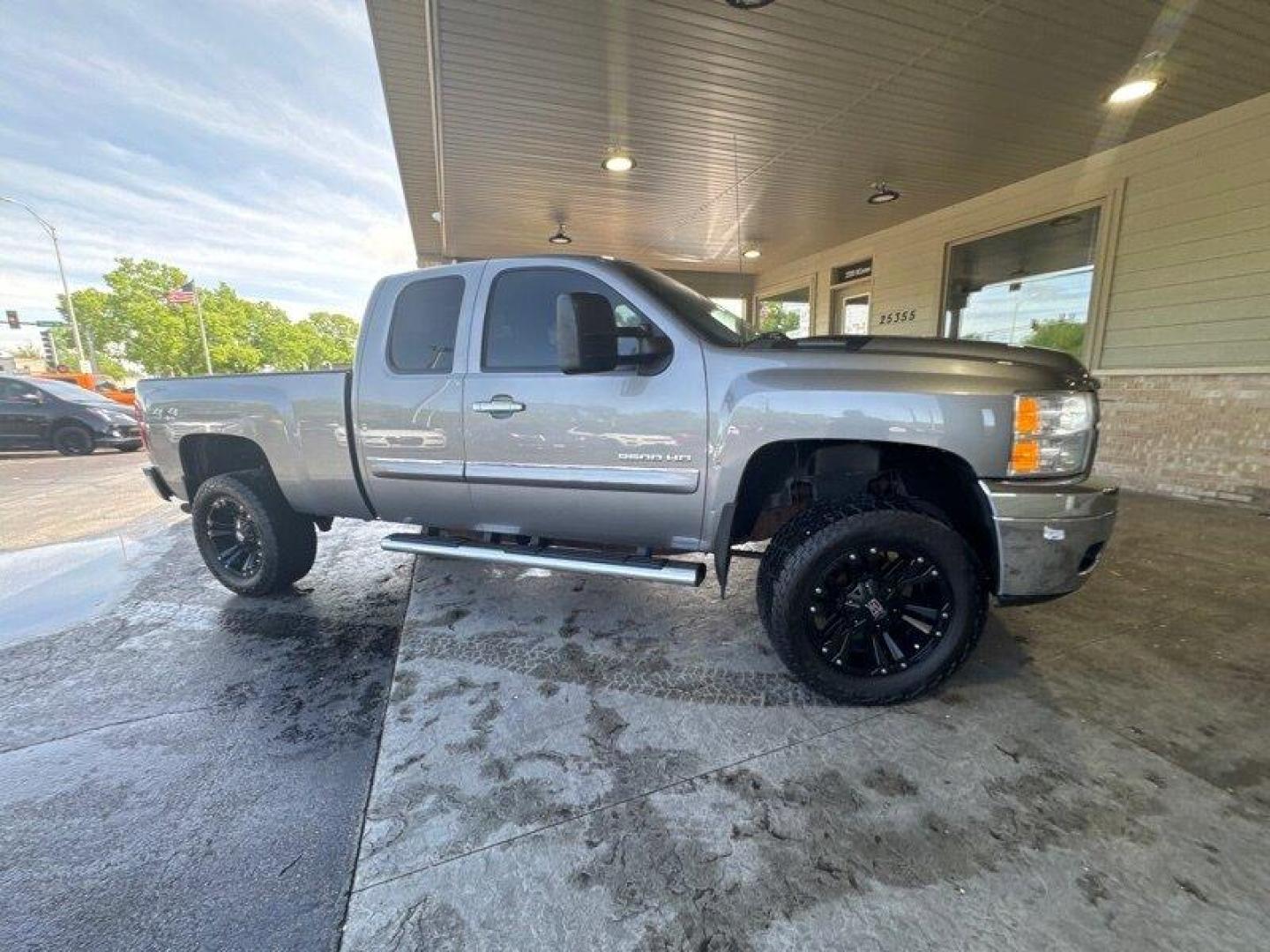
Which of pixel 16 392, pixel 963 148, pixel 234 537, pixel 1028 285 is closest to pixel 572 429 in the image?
pixel 234 537

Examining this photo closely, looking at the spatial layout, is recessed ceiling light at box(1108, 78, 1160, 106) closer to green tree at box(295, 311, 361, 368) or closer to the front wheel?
the front wheel

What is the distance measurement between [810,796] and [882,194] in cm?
769

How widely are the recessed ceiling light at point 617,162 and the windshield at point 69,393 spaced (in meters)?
10.9

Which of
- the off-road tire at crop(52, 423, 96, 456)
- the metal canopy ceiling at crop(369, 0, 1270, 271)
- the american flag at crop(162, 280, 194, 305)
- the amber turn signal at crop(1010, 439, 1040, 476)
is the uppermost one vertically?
the american flag at crop(162, 280, 194, 305)

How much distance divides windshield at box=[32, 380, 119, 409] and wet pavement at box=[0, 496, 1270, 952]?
10419 mm

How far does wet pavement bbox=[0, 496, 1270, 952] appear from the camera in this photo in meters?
1.42

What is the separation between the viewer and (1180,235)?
536 centimetres

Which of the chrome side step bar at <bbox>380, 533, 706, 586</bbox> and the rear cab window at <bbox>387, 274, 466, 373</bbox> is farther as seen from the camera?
the rear cab window at <bbox>387, 274, 466, 373</bbox>

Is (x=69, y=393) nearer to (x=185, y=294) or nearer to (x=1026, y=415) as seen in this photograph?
(x=1026, y=415)

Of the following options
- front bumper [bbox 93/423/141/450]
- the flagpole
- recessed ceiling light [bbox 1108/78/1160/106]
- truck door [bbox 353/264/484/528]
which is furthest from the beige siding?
the flagpole

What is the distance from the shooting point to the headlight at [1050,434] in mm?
2047

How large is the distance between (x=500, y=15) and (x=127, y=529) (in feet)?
18.6

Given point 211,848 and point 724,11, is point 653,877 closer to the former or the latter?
point 211,848

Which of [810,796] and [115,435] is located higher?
[115,435]
